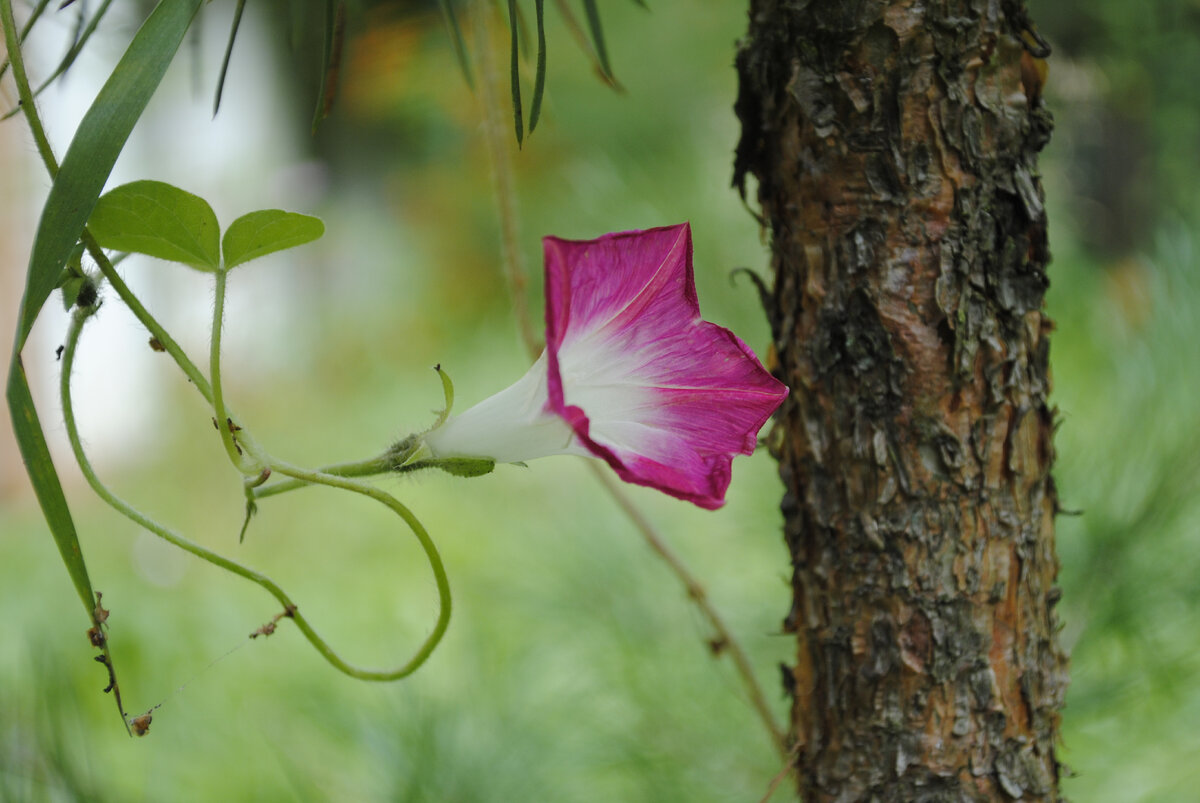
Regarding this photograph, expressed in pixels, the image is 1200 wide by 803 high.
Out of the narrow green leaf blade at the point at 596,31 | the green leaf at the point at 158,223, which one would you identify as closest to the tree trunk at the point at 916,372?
the narrow green leaf blade at the point at 596,31

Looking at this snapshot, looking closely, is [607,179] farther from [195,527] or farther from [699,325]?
[195,527]

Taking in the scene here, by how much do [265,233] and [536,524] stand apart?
1175mm

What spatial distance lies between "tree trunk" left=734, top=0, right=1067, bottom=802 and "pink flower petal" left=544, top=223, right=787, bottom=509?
77mm

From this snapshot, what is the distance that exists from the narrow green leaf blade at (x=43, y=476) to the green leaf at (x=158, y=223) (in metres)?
0.04

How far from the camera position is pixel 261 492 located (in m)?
0.20

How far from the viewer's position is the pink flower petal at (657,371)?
0.20 m

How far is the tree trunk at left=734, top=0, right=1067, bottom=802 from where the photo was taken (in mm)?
270

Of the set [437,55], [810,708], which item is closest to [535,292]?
[437,55]

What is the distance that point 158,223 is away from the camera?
210 millimetres

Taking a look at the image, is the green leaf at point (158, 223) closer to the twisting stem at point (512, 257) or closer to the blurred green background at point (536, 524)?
the blurred green background at point (536, 524)

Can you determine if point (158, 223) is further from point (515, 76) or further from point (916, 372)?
point (916, 372)

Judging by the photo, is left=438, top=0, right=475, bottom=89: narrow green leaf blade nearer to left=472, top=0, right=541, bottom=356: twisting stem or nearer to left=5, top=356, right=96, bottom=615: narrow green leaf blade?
left=472, top=0, right=541, bottom=356: twisting stem

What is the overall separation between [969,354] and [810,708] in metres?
0.13

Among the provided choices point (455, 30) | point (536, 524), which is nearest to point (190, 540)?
point (455, 30)
